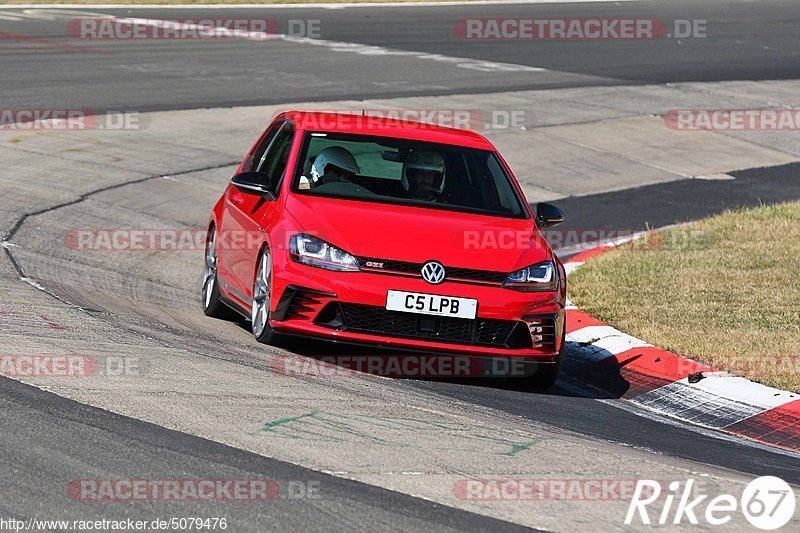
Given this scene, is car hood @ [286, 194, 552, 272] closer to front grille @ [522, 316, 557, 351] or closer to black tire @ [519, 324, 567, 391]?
front grille @ [522, 316, 557, 351]

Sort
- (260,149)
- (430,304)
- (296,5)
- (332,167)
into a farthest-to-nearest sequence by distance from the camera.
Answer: (296,5), (260,149), (332,167), (430,304)

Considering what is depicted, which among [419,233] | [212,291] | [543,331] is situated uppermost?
[419,233]

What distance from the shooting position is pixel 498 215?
8.98 meters

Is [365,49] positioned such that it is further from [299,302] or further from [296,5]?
[299,302]

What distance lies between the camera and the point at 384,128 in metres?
9.53

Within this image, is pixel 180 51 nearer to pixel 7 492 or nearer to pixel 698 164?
pixel 698 164

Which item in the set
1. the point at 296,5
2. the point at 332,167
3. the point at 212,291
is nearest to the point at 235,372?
the point at 332,167

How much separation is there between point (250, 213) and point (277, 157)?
54cm

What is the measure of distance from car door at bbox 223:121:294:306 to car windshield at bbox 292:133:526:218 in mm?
239

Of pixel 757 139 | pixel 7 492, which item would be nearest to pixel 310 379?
pixel 7 492

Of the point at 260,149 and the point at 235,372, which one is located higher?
the point at 260,149

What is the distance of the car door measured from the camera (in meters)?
8.91

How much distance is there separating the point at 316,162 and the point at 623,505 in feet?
13.8

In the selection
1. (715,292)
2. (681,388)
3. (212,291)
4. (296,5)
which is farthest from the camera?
(296,5)
